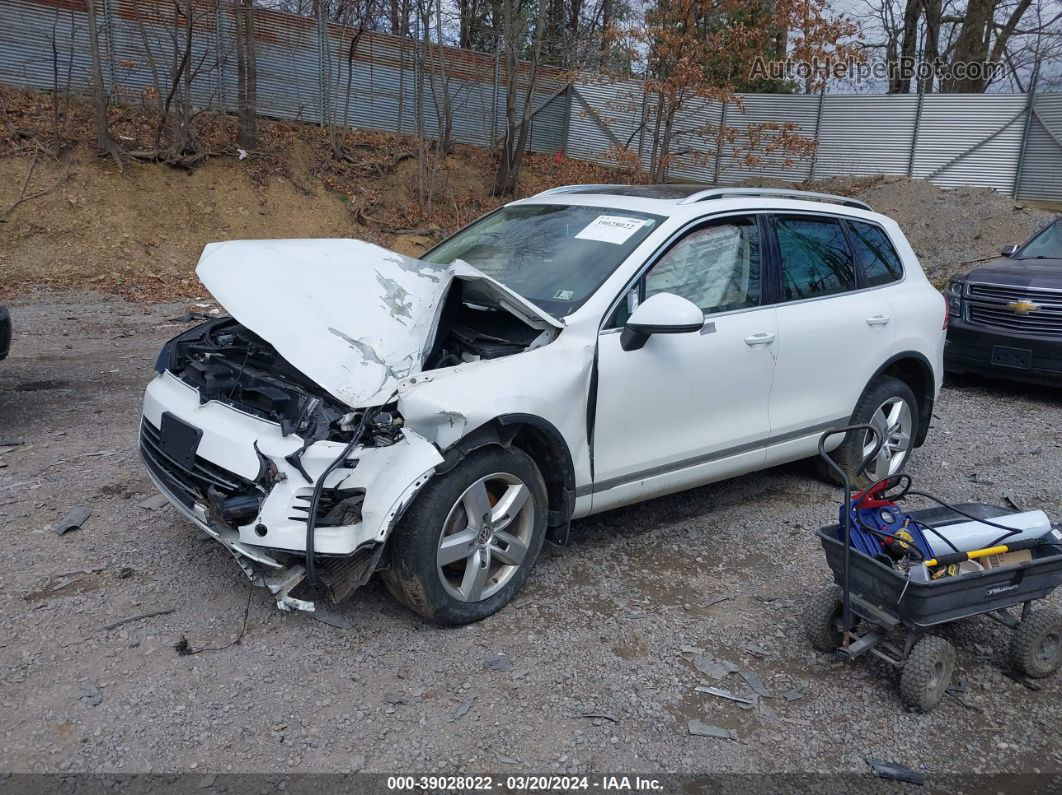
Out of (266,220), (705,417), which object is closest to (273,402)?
(705,417)

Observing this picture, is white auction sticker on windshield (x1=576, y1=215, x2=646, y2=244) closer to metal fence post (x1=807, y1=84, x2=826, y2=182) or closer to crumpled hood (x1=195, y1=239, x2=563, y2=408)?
crumpled hood (x1=195, y1=239, x2=563, y2=408)

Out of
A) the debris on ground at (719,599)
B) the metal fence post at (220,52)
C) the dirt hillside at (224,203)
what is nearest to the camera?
the debris on ground at (719,599)

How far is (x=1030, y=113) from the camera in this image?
665 inches

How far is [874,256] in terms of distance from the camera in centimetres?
557

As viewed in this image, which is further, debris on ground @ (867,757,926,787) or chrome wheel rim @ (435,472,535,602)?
chrome wheel rim @ (435,472,535,602)

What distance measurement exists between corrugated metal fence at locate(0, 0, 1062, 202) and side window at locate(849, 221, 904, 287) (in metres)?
11.5

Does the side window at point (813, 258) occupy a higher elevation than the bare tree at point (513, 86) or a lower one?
lower

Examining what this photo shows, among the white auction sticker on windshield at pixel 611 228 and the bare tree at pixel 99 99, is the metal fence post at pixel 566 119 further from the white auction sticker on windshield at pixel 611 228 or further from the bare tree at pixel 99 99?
the white auction sticker on windshield at pixel 611 228

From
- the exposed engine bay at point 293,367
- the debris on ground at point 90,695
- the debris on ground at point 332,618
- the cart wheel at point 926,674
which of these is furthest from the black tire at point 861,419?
the debris on ground at point 90,695

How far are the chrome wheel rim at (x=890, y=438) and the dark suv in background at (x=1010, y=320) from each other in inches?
122

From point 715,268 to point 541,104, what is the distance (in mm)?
17394

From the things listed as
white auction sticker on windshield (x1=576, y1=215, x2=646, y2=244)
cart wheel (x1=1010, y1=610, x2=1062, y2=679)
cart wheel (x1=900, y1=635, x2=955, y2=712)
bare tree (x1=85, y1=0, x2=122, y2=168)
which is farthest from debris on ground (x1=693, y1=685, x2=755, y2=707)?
bare tree (x1=85, y1=0, x2=122, y2=168)

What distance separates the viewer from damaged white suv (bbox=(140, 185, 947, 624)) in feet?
11.0

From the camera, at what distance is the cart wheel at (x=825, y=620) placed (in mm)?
3635
